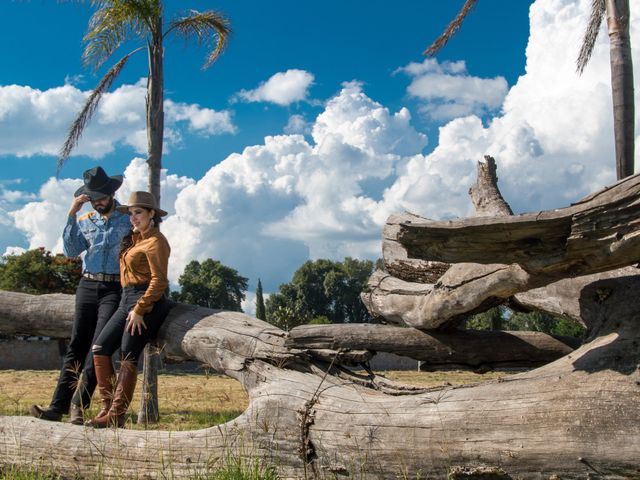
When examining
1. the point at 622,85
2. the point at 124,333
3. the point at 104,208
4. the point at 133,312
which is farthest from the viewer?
the point at 622,85

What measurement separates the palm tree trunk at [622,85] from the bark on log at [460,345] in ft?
18.8

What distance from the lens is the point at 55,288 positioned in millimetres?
35781

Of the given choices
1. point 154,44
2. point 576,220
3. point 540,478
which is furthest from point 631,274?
point 154,44

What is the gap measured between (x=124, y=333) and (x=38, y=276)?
32.3 meters

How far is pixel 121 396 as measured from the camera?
5801 millimetres

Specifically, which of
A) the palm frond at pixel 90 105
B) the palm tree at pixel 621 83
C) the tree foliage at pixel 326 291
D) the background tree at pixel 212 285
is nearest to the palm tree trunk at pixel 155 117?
the palm frond at pixel 90 105

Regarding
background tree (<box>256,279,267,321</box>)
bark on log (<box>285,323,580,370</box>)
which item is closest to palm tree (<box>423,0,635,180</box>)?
bark on log (<box>285,323,580,370</box>)

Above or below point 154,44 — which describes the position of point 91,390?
below

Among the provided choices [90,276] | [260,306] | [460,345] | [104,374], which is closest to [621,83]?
[460,345]

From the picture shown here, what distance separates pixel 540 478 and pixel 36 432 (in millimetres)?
4323

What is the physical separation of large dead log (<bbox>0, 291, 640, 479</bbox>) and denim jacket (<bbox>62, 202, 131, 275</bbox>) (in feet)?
4.74

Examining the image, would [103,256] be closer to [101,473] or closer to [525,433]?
[101,473]

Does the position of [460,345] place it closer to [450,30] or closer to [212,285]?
[450,30]

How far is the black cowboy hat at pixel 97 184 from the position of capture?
6961mm
